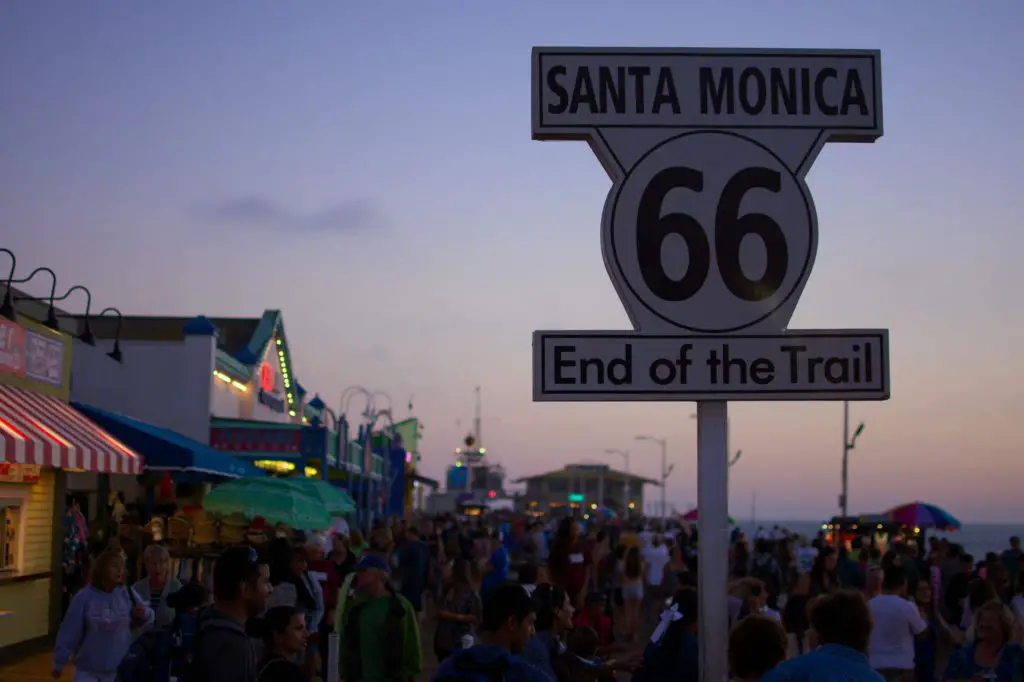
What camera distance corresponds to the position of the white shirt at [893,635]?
10094 millimetres

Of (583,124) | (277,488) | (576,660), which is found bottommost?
(576,660)

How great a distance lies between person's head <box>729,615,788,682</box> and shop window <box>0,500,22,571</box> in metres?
12.6

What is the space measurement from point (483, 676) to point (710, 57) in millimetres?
2724

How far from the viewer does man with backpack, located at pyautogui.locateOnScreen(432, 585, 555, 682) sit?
15.0 ft

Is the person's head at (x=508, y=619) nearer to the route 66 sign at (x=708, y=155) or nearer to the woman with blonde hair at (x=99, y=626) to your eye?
the route 66 sign at (x=708, y=155)

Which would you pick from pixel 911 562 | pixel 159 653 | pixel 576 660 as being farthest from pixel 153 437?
pixel 159 653

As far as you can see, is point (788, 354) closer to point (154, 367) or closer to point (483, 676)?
point (483, 676)

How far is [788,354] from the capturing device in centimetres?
512

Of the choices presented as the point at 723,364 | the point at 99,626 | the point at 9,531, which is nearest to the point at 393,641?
the point at 99,626

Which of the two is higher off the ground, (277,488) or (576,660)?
(277,488)

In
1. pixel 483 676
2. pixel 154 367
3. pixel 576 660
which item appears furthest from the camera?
pixel 154 367

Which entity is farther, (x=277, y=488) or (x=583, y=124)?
(x=277, y=488)

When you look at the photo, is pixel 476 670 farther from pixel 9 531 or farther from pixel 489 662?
pixel 9 531

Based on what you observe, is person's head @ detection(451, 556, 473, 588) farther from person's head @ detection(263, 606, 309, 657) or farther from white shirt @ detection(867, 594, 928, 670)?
person's head @ detection(263, 606, 309, 657)
